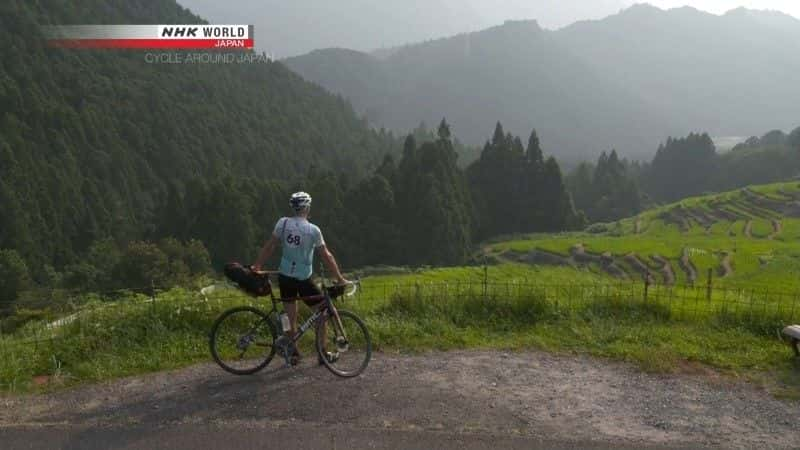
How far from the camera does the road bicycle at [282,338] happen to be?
301 inches

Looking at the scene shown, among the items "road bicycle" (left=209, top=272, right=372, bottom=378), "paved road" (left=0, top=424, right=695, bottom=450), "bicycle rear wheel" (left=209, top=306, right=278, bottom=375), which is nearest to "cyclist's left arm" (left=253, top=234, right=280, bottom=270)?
"road bicycle" (left=209, top=272, right=372, bottom=378)

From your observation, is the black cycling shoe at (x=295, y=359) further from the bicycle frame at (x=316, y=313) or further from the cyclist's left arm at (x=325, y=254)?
the cyclist's left arm at (x=325, y=254)

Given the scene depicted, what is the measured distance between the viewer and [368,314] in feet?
31.8

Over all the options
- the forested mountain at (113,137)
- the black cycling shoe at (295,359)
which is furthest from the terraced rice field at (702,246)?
the forested mountain at (113,137)

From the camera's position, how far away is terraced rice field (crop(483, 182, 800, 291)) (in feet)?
138

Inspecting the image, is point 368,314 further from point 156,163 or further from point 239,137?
point 239,137

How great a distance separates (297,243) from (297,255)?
16 centimetres

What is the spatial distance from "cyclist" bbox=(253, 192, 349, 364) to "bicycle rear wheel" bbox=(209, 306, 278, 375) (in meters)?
0.44

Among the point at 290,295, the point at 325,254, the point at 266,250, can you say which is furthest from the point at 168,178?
the point at 325,254

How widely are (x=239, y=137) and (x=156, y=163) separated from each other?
90.2 ft

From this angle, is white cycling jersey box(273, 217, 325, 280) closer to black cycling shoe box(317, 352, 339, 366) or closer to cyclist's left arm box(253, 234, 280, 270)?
cyclist's left arm box(253, 234, 280, 270)

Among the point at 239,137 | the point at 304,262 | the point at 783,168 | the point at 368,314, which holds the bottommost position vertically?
the point at 368,314

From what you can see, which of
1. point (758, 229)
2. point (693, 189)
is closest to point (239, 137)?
point (693, 189)

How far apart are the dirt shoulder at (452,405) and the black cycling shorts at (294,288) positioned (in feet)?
3.22
